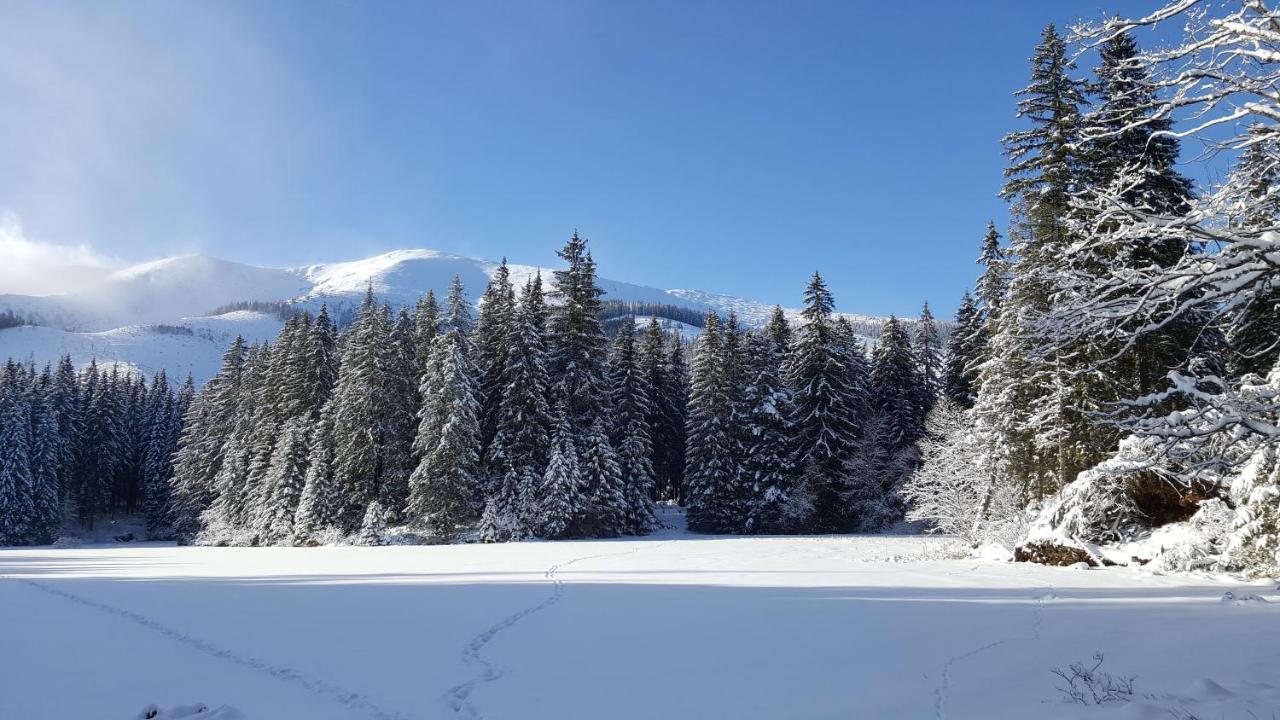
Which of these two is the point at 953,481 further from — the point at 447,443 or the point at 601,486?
the point at 447,443

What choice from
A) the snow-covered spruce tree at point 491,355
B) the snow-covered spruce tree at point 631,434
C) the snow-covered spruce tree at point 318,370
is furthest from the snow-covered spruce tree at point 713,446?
the snow-covered spruce tree at point 318,370

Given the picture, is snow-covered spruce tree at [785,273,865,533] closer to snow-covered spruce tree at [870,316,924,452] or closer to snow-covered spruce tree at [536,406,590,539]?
snow-covered spruce tree at [870,316,924,452]

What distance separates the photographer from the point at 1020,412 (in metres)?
19.8

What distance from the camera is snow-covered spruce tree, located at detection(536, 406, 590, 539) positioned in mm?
32906

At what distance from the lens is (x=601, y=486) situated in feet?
114

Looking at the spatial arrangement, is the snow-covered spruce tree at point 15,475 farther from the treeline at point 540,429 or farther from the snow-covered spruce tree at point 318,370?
the snow-covered spruce tree at point 318,370

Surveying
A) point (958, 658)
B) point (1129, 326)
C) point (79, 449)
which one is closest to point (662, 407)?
point (1129, 326)

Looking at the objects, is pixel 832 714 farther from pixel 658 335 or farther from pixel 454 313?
pixel 658 335

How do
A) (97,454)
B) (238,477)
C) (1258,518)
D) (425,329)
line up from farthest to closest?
(97,454) < (238,477) < (425,329) < (1258,518)

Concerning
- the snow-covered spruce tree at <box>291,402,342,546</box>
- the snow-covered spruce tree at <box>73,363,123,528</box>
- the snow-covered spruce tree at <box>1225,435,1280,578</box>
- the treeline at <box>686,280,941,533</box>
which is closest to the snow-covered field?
the snow-covered spruce tree at <box>1225,435,1280,578</box>

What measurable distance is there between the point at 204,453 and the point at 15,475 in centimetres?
1511

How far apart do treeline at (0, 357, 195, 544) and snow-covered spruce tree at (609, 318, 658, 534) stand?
4242cm

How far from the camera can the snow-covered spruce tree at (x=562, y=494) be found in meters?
32.9

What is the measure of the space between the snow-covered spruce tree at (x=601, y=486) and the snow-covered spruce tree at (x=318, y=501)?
45.7ft
